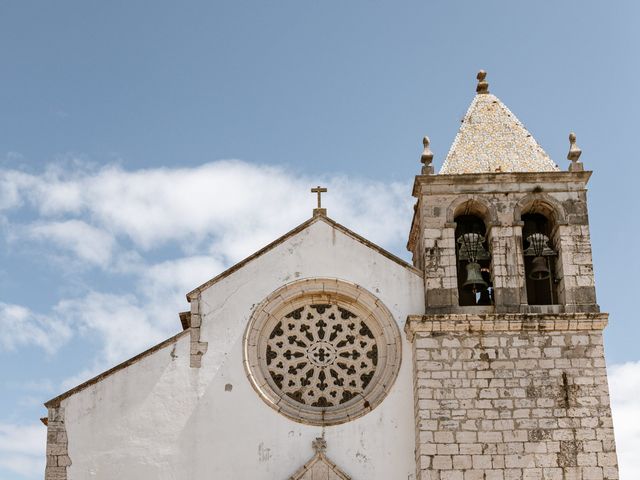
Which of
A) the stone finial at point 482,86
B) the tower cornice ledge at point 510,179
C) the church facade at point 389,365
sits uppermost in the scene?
the stone finial at point 482,86

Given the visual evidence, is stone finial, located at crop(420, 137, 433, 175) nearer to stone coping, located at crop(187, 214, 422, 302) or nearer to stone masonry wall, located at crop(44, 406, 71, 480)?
stone coping, located at crop(187, 214, 422, 302)

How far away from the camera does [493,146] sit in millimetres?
17562

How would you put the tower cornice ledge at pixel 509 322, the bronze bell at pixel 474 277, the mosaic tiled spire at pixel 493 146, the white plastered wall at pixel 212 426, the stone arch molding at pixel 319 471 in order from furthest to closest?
the mosaic tiled spire at pixel 493 146 → the bronze bell at pixel 474 277 → the tower cornice ledge at pixel 509 322 → the white plastered wall at pixel 212 426 → the stone arch molding at pixel 319 471

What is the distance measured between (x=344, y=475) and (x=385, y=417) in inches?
44.3

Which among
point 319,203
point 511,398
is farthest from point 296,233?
point 511,398

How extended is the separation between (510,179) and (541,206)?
0.68 m

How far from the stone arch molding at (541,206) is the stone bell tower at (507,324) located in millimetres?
23

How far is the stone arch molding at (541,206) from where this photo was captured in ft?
54.6

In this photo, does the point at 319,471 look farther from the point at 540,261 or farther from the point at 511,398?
the point at 540,261

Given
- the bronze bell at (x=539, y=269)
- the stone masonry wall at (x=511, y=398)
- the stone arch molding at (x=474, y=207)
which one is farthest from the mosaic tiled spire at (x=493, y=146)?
the stone masonry wall at (x=511, y=398)

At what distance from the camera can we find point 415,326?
51.8 feet

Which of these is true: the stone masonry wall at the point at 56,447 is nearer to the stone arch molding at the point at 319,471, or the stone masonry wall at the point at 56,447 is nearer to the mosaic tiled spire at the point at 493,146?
the stone arch molding at the point at 319,471

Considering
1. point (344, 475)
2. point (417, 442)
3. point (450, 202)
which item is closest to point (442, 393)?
point (417, 442)

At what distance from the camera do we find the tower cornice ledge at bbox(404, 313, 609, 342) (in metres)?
15.8
